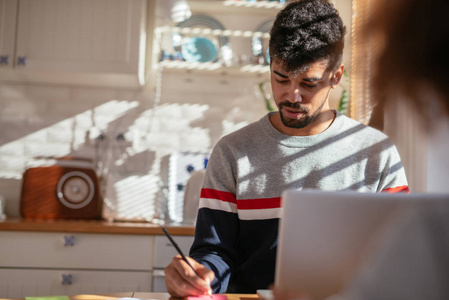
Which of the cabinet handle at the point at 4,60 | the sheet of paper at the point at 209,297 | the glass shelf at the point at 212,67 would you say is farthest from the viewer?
the glass shelf at the point at 212,67

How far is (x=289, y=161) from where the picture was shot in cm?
148

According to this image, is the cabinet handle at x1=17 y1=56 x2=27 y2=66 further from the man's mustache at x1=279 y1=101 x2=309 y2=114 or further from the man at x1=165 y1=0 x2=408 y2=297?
the man's mustache at x1=279 y1=101 x2=309 y2=114

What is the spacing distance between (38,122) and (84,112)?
272mm

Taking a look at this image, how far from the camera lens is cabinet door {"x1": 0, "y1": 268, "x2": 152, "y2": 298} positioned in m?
2.32

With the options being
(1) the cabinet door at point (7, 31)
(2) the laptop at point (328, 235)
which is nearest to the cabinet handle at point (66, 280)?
(1) the cabinet door at point (7, 31)

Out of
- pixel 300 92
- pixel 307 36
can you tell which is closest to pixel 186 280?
pixel 300 92

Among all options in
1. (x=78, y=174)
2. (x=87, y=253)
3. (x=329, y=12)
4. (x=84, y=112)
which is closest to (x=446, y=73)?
(x=329, y=12)

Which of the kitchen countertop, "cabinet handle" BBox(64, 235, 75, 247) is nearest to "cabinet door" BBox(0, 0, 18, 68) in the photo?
the kitchen countertop

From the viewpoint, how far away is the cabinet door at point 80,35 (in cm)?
274

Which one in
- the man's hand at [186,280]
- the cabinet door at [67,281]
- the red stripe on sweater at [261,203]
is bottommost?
the cabinet door at [67,281]

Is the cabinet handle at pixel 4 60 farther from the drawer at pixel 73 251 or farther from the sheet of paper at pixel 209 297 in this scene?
the sheet of paper at pixel 209 297

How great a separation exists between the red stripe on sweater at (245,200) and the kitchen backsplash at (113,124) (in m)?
1.54

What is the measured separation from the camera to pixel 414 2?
27cm

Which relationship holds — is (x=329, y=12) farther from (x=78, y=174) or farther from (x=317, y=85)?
(x=78, y=174)
